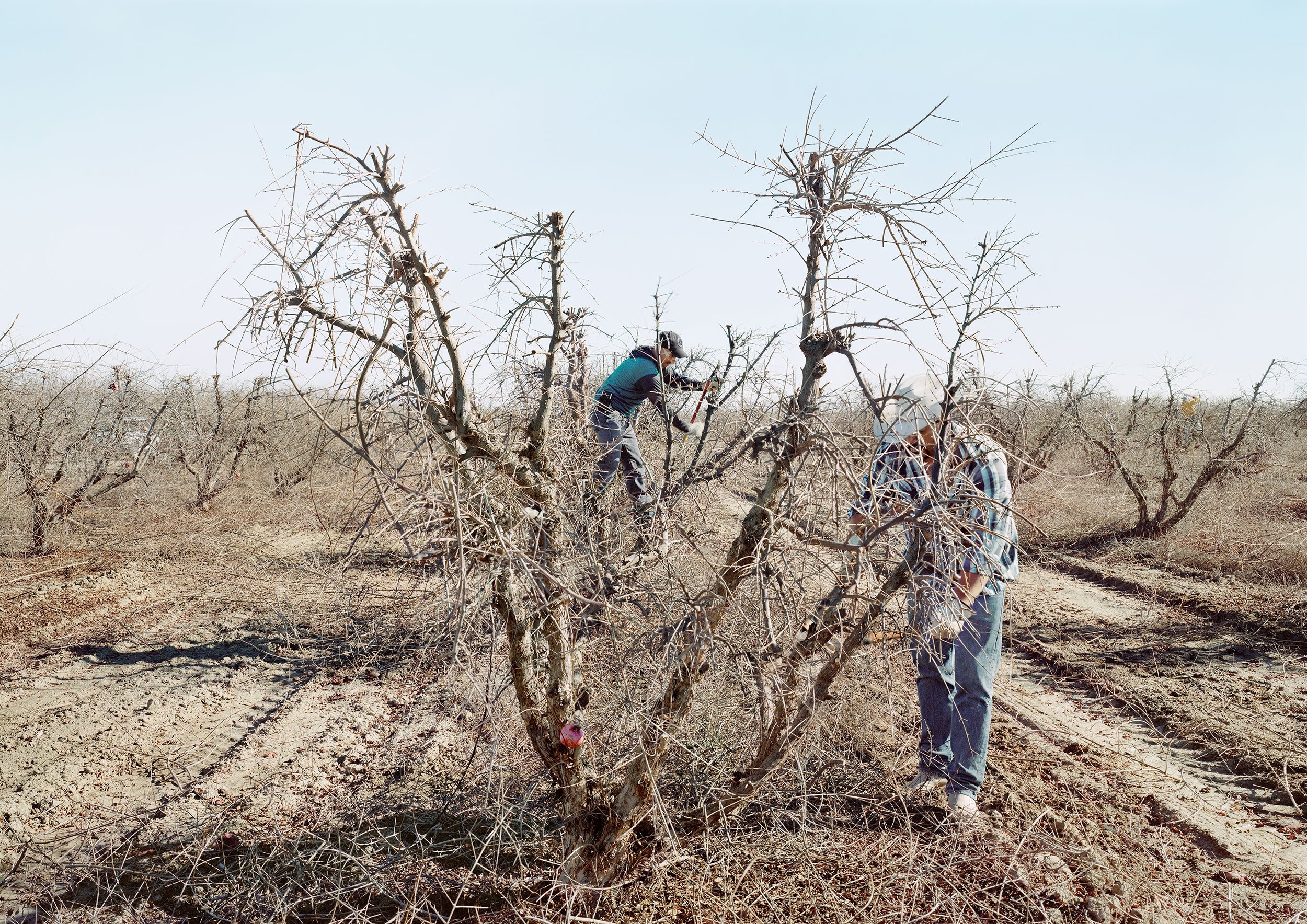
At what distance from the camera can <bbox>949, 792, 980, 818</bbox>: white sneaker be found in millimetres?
3418

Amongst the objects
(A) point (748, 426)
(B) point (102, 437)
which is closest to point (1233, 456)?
(A) point (748, 426)

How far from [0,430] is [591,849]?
8.23m

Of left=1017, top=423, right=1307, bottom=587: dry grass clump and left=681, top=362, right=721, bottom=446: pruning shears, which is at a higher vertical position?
left=681, top=362, right=721, bottom=446: pruning shears

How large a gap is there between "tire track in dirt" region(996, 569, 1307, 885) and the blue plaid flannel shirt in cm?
150

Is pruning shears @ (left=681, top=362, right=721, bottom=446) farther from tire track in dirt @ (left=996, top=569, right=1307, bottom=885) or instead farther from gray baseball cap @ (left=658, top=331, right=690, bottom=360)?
tire track in dirt @ (left=996, top=569, right=1307, bottom=885)

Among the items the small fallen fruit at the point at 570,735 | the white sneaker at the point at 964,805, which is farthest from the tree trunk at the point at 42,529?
the white sneaker at the point at 964,805

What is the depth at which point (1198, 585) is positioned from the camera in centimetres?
809

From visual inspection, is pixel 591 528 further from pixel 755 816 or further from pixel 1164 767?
pixel 1164 767

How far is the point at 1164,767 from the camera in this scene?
4309mm

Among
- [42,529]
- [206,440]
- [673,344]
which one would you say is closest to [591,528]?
[673,344]

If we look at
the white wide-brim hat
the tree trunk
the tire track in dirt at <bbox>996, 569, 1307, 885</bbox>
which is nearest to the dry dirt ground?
the tire track in dirt at <bbox>996, 569, 1307, 885</bbox>

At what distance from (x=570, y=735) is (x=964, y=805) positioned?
1.76 metres

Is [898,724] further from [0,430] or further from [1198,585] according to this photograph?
[0,430]

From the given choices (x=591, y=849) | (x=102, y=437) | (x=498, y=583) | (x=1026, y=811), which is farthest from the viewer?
(x=102, y=437)
